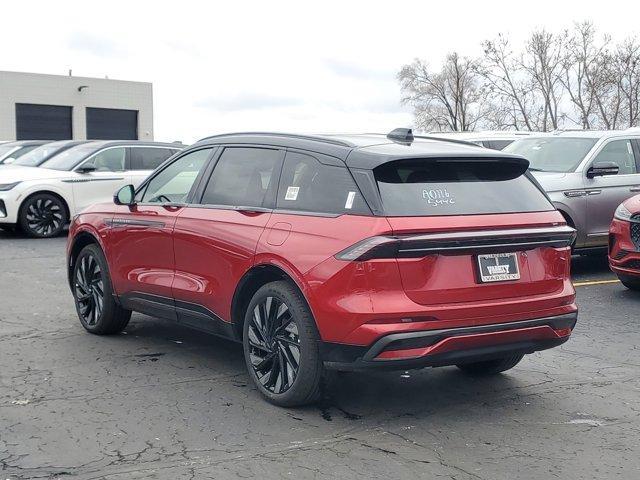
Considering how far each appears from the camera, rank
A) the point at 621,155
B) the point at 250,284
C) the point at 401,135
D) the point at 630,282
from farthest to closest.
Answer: the point at 621,155 < the point at 630,282 < the point at 401,135 < the point at 250,284

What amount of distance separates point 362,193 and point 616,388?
7.51 ft

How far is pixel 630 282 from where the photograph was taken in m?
9.91

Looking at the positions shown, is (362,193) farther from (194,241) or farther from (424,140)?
(194,241)

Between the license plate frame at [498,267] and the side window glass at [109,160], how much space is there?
1171 cm

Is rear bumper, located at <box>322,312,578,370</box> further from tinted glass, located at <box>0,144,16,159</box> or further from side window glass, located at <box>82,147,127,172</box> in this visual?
tinted glass, located at <box>0,144,16,159</box>

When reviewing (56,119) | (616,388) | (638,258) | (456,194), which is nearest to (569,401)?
(616,388)

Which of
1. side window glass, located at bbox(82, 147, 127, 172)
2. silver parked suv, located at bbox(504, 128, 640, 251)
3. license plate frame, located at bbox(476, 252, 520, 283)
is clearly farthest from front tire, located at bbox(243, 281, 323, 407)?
side window glass, located at bbox(82, 147, 127, 172)

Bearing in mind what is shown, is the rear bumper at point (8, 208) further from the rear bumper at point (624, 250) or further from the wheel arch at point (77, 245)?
the rear bumper at point (624, 250)

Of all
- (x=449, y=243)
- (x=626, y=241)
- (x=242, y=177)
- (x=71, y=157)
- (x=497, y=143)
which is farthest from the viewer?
(x=497, y=143)

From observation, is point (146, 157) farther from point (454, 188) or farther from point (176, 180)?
point (454, 188)

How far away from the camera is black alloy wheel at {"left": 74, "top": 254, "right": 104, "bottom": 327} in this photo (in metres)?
7.37

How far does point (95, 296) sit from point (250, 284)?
228 cm

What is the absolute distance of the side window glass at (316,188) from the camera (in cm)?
516

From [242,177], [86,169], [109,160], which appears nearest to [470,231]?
[242,177]
